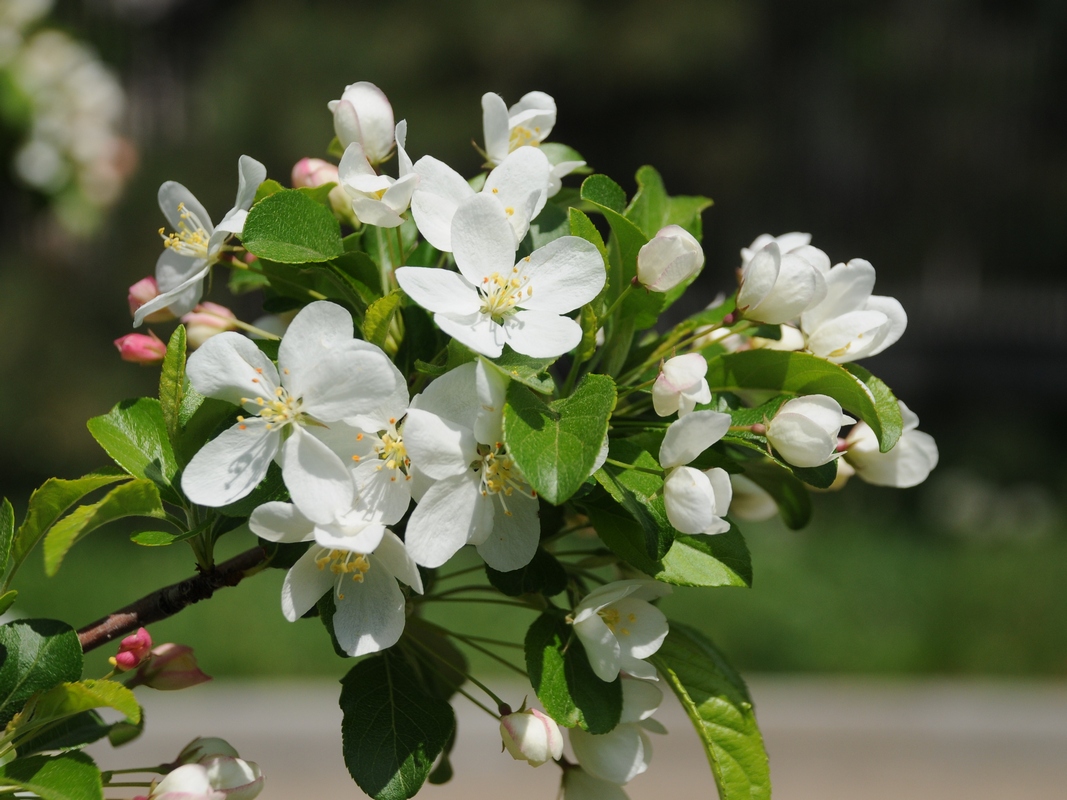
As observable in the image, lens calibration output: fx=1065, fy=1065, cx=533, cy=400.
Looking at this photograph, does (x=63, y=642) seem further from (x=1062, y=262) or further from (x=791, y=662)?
(x=1062, y=262)

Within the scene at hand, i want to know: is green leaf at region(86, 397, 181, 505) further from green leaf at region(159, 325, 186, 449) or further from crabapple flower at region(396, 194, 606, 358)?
crabapple flower at region(396, 194, 606, 358)

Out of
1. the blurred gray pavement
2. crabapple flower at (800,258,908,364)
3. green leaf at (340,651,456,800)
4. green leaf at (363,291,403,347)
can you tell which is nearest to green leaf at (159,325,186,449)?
green leaf at (363,291,403,347)

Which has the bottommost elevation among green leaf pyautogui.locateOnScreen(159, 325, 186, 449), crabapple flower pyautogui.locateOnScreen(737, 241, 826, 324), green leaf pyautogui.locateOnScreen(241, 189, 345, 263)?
green leaf pyautogui.locateOnScreen(159, 325, 186, 449)

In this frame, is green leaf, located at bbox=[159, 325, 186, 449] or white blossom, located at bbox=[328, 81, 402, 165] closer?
green leaf, located at bbox=[159, 325, 186, 449]

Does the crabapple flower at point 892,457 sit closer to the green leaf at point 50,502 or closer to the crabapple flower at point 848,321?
the crabapple flower at point 848,321

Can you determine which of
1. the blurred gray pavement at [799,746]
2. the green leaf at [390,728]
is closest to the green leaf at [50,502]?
the green leaf at [390,728]

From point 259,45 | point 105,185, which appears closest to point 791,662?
point 105,185

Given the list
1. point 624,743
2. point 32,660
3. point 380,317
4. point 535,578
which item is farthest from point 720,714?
point 32,660
